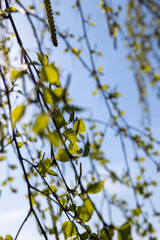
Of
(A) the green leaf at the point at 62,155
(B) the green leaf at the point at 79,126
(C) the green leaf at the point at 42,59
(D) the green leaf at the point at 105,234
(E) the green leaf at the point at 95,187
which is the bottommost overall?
(D) the green leaf at the point at 105,234

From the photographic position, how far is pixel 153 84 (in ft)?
7.52

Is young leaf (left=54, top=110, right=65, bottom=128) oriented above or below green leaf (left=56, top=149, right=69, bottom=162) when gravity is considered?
above

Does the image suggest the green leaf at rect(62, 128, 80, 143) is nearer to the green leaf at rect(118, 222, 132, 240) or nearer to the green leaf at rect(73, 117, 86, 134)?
the green leaf at rect(73, 117, 86, 134)

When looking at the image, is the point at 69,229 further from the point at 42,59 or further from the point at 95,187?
the point at 42,59

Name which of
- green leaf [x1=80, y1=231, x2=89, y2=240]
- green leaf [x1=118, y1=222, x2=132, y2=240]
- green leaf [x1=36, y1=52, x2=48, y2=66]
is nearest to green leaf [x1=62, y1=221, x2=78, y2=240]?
green leaf [x1=80, y1=231, x2=89, y2=240]

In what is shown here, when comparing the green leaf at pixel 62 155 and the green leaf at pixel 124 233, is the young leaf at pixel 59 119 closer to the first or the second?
the green leaf at pixel 62 155

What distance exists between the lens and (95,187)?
31 cm

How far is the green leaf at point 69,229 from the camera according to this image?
1.24 ft

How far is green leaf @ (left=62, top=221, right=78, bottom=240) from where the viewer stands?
0.38 m

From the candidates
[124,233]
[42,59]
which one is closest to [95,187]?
[124,233]

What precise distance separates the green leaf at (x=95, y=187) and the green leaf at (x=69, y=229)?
0.33ft

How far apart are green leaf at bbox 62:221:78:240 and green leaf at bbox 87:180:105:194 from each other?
0.33ft

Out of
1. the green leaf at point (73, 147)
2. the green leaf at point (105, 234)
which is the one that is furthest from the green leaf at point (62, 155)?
the green leaf at point (105, 234)

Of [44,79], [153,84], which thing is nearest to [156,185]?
[153,84]
